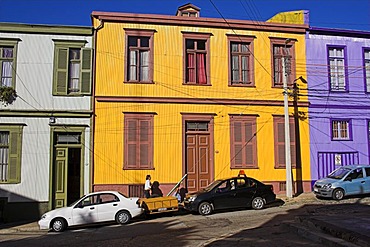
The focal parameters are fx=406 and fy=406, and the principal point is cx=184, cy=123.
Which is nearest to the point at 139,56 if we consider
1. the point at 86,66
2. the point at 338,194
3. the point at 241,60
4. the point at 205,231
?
the point at 86,66

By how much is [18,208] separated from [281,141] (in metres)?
12.6

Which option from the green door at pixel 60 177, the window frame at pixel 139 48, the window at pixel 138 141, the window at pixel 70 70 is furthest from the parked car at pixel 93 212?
the window frame at pixel 139 48

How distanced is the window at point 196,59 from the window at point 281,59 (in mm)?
3476

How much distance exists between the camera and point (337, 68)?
2122 centimetres

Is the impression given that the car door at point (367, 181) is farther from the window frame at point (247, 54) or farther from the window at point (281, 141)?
the window frame at point (247, 54)

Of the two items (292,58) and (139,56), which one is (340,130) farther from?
(139,56)

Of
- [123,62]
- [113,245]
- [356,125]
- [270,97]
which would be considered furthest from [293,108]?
[113,245]

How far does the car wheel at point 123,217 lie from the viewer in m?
15.0

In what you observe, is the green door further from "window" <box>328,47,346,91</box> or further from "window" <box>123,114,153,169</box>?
"window" <box>328,47,346,91</box>

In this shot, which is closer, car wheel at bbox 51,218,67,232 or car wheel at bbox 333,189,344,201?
car wheel at bbox 51,218,67,232

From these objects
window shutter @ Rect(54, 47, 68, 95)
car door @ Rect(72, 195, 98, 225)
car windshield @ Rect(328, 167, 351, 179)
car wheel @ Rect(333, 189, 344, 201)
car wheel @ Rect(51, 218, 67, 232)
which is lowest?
car wheel @ Rect(51, 218, 67, 232)

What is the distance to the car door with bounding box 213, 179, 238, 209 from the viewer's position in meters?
15.8

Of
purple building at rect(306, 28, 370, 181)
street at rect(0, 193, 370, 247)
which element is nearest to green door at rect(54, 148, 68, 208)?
street at rect(0, 193, 370, 247)

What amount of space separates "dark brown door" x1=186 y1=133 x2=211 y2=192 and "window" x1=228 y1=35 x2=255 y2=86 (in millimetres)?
3351
